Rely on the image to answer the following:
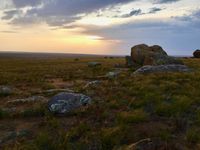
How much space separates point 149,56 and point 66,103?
25.0 m

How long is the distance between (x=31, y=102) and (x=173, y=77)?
10.5 metres

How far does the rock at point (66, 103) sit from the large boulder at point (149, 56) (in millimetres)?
21800

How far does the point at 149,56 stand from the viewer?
36.2m

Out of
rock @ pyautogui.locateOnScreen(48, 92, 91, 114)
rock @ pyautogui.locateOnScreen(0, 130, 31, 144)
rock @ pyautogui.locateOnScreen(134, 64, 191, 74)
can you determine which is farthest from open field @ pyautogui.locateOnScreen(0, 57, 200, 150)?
rock @ pyautogui.locateOnScreen(134, 64, 191, 74)

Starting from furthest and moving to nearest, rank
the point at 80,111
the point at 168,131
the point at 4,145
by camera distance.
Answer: the point at 80,111, the point at 168,131, the point at 4,145

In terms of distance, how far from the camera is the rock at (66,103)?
478 inches

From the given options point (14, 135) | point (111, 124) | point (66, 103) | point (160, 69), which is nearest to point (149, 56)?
point (160, 69)

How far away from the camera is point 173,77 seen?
21.3 m

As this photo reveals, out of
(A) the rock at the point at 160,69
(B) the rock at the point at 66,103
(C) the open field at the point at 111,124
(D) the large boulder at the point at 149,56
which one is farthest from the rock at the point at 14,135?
(D) the large boulder at the point at 149,56

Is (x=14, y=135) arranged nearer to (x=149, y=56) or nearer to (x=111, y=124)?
(x=111, y=124)

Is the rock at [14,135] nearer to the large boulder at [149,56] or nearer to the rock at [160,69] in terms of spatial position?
the rock at [160,69]

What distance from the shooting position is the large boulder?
34284mm

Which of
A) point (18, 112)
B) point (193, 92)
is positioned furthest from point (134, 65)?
point (18, 112)

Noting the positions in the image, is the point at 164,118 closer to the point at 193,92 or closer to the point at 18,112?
the point at 193,92
